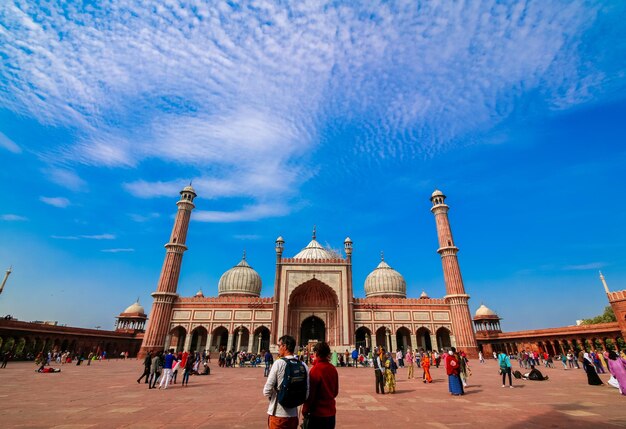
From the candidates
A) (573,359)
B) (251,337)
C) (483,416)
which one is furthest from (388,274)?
(483,416)

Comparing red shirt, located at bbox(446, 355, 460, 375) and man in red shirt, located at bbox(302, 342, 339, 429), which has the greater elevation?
red shirt, located at bbox(446, 355, 460, 375)

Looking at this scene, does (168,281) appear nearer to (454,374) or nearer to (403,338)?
(403,338)

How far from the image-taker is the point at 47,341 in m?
31.8

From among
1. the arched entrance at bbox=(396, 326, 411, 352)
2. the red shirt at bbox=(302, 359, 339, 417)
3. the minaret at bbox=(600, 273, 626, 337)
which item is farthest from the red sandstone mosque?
the red shirt at bbox=(302, 359, 339, 417)

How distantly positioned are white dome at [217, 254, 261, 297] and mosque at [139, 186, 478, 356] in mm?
6214

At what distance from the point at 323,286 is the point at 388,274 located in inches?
459

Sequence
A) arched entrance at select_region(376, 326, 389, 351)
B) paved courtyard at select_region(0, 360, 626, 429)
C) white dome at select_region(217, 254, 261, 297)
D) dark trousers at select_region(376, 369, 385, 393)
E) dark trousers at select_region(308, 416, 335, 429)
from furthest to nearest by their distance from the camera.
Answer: white dome at select_region(217, 254, 261, 297), arched entrance at select_region(376, 326, 389, 351), dark trousers at select_region(376, 369, 385, 393), paved courtyard at select_region(0, 360, 626, 429), dark trousers at select_region(308, 416, 335, 429)

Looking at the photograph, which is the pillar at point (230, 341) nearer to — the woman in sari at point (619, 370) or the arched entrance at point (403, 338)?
the arched entrance at point (403, 338)

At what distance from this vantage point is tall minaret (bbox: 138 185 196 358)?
32312mm

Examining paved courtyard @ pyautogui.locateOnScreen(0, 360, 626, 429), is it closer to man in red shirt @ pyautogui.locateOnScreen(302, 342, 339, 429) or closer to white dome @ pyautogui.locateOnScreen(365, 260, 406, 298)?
man in red shirt @ pyautogui.locateOnScreen(302, 342, 339, 429)

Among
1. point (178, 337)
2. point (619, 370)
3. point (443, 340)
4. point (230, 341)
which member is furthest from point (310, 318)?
point (619, 370)

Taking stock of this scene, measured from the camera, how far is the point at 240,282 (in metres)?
41.9

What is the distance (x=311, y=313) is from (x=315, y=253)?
344 inches

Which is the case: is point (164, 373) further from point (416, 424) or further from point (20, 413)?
point (416, 424)
